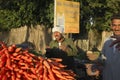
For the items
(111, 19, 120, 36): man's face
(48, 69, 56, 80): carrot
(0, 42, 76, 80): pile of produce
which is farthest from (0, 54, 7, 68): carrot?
(111, 19, 120, 36): man's face

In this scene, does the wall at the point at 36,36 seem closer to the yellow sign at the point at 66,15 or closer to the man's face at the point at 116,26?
the yellow sign at the point at 66,15

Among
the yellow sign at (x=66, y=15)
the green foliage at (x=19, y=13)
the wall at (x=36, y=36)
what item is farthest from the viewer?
the green foliage at (x=19, y=13)

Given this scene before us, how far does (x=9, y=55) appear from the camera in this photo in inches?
122

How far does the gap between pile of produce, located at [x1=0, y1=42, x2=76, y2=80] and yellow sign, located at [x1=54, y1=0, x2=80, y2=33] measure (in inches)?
421

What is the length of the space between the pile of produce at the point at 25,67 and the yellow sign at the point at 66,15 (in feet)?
35.1

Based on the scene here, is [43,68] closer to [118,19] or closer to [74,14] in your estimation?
[118,19]

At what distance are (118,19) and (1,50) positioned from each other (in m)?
2.29

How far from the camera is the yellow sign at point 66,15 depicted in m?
14.6

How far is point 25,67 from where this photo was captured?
→ 10.0ft

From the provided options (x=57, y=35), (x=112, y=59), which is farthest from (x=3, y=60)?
(x=57, y=35)

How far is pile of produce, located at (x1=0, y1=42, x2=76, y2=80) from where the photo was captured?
3021 mm

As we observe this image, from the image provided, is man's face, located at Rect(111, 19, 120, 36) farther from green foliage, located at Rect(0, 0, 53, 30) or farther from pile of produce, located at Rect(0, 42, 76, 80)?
green foliage, located at Rect(0, 0, 53, 30)

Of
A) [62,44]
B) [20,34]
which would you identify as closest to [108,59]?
[62,44]

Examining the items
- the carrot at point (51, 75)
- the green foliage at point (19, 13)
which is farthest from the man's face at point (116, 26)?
the green foliage at point (19, 13)
